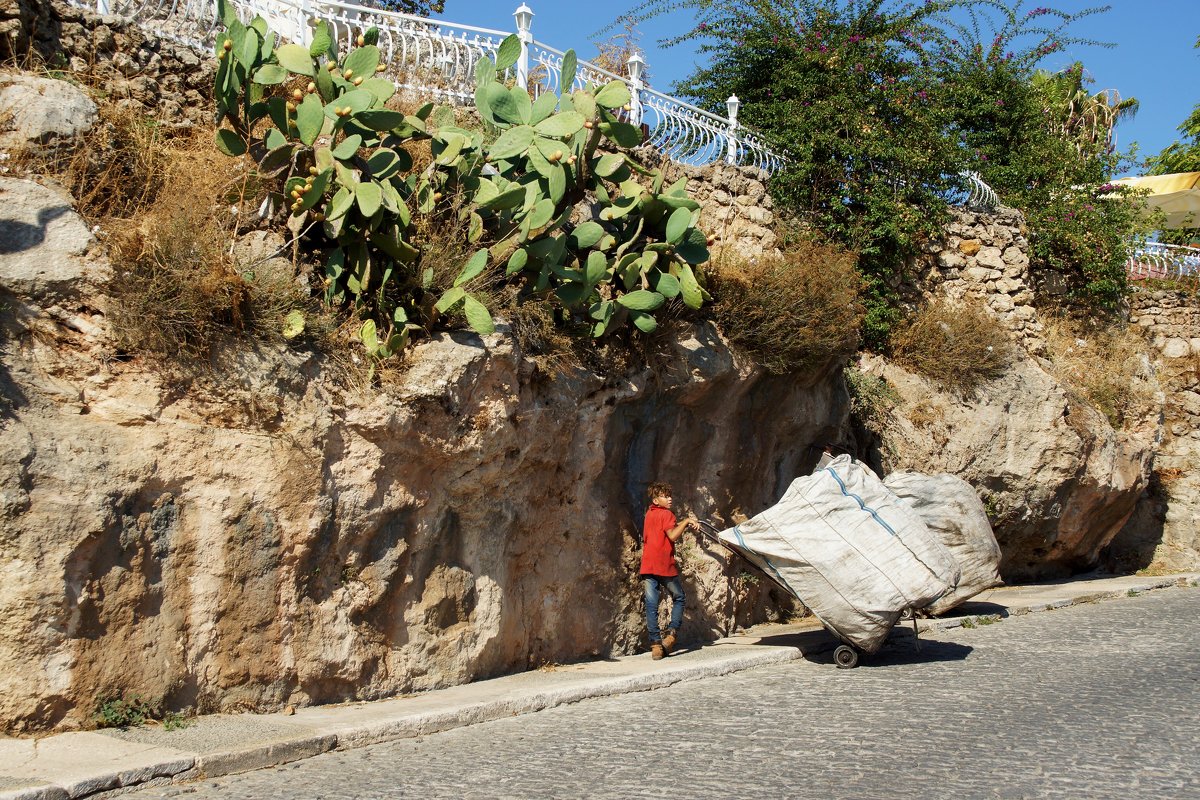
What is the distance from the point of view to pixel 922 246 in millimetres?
14789

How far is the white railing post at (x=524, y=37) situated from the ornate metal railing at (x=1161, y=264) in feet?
40.6

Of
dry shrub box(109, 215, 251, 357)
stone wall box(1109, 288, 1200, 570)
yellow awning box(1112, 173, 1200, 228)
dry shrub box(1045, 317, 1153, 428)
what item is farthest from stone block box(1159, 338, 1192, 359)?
dry shrub box(109, 215, 251, 357)

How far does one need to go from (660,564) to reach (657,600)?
31cm

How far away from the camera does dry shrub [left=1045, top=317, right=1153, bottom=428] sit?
1584 cm

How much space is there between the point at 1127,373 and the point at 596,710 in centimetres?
1255

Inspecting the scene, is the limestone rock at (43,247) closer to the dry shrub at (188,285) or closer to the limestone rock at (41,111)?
the dry shrub at (188,285)

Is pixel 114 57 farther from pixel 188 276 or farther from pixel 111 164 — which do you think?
pixel 188 276

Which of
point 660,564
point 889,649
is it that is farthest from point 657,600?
point 889,649

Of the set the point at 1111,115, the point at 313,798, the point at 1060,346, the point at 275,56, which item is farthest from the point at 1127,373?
the point at 313,798

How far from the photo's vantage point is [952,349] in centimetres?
1371

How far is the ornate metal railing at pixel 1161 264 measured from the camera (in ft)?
60.8

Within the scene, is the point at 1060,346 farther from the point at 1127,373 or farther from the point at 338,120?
the point at 338,120

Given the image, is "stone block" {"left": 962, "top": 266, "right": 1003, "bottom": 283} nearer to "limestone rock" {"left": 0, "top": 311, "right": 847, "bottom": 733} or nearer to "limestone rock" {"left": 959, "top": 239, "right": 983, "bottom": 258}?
"limestone rock" {"left": 959, "top": 239, "right": 983, "bottom": 258}

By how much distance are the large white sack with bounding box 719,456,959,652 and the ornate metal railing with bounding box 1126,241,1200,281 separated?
12138mm
